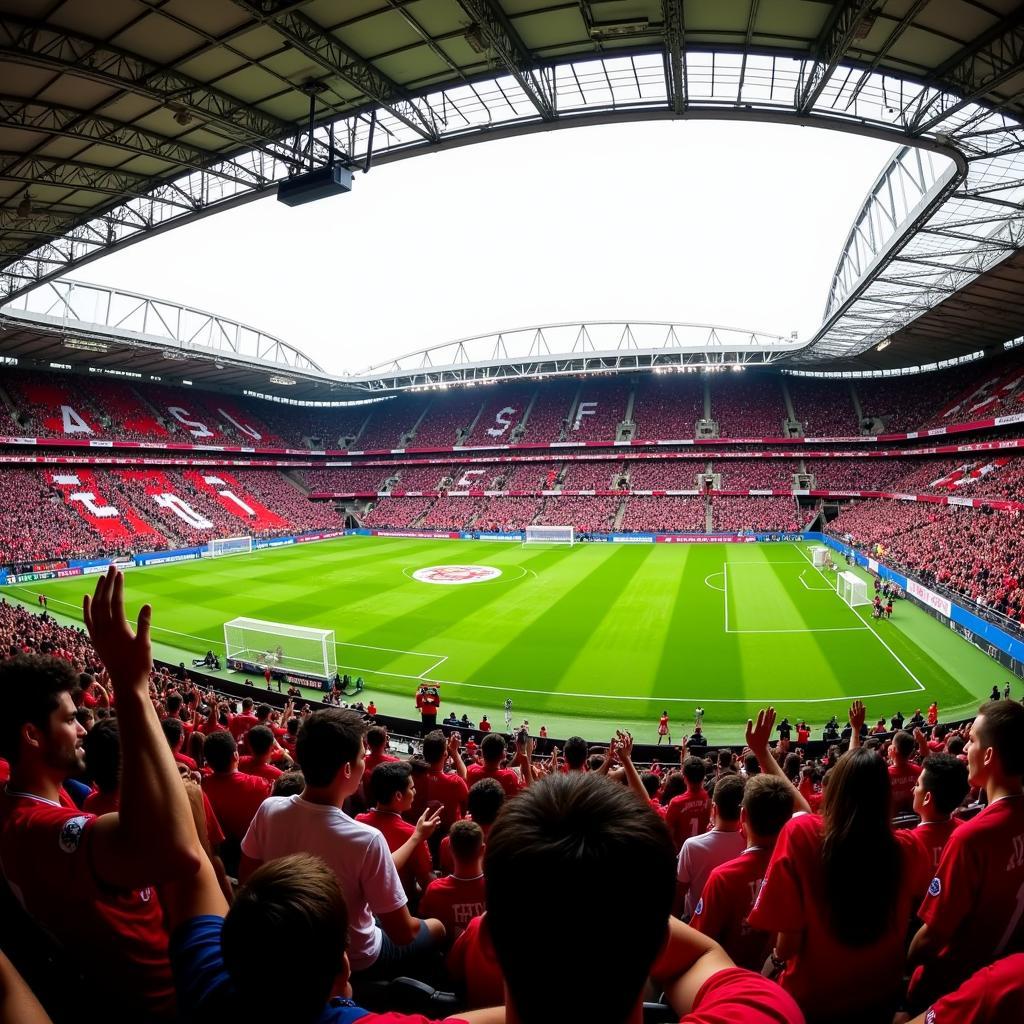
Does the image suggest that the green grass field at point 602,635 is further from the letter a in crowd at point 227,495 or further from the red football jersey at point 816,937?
the letter a in crowd at point 227,495

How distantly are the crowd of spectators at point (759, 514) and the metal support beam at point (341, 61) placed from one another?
4505 centimetres

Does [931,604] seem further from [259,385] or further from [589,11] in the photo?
[259,385]

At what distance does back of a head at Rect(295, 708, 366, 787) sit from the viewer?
3580mm

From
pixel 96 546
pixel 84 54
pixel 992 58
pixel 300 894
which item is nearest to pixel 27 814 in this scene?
pixel 300 894

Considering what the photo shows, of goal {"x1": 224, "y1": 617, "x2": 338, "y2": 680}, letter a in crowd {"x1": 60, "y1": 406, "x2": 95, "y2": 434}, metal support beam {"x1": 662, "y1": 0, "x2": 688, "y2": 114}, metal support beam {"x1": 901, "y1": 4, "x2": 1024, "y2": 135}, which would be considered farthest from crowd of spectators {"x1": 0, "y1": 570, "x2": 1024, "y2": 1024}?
letter a in crowd {"x1": 60, "y1": 406, "x2": 95, "y2": 434}

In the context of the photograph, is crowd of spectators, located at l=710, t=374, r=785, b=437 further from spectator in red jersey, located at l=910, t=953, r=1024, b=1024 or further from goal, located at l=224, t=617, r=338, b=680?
spectator in red jersey, located at l=910, t=953, r=1024, b=1024

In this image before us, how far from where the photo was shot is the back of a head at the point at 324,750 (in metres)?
3.58

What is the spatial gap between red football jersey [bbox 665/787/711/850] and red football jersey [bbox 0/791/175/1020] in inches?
199

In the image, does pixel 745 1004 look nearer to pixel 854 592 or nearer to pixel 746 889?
pixel 746 889

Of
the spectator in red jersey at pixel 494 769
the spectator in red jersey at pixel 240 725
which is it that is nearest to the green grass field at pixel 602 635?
the spectator in red jersey at pixel 240 725

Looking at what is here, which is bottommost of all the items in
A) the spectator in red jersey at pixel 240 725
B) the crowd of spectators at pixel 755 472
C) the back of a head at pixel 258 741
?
the spectator in red jersey at pixel 240 725

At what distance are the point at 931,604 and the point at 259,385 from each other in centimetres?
6549

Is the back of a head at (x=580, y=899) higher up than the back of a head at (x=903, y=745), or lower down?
higher up

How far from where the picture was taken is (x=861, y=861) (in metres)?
2.61
